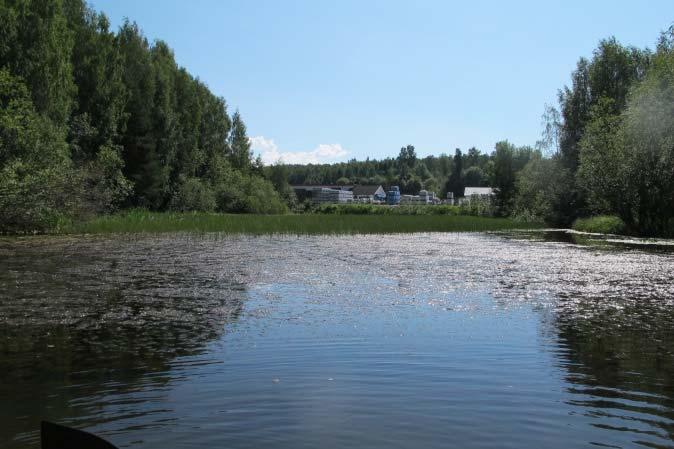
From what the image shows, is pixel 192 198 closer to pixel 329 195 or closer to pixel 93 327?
pixel 93 327

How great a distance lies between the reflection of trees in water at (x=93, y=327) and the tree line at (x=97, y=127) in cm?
1214

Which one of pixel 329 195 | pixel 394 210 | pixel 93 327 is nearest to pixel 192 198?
pixel 394 210

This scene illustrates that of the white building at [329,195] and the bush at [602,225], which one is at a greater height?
the white building at [329,195]

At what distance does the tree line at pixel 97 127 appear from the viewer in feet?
99.2

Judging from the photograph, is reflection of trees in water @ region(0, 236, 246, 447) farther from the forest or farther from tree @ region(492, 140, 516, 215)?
tree @ region(492, 140, 516, 215)

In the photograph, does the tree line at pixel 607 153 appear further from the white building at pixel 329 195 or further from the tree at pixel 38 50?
the white building at pixel 329 195

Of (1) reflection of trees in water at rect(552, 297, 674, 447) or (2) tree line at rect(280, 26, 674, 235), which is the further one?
(2) tree line at rect(280, 26, 674, 235)

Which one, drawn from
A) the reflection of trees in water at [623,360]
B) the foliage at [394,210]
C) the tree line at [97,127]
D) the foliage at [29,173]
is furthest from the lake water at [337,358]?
the foliage at [394,210]

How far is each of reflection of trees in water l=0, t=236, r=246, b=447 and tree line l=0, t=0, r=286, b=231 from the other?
1214cm

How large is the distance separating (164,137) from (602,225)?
41514 millimetres

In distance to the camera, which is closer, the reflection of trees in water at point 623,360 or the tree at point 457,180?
the reflection of trees in water at point 623,360

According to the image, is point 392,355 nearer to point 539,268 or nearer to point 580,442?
point 580,442

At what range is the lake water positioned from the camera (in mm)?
5316

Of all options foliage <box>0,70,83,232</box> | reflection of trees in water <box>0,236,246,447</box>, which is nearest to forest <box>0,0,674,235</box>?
foliage <box>0,70,83,232</box>
